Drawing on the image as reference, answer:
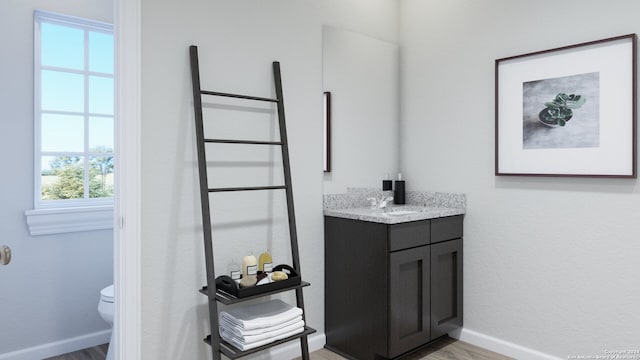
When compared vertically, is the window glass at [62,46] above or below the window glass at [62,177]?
above

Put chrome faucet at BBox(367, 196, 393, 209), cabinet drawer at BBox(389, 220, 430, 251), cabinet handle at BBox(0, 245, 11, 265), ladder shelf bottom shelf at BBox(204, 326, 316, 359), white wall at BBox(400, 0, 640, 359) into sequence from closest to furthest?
cabinet handle at BBox(0, 245, 11, 265) < ladder shelf bottom shelf at BBox(204, 326, 316, 359) < white wall at BBox(400, 0, 640, 359) < cabinet drawer at BBox(389, 220, 430, 251) < chrome faucet at BBox(367, 196, 393, 209)

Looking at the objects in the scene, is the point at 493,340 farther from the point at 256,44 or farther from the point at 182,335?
→ the point at 256,44

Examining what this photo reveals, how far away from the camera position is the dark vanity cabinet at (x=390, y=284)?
7.35 feet

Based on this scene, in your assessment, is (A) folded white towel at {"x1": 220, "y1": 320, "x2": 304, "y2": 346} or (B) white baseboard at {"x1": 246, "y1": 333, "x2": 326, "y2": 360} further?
(B) white baseboard at {"x1": 246, "y1": 333, "x2": 326, "y2": 360}

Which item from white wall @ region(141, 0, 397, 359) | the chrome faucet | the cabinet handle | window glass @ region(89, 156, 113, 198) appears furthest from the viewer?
window glass @ region(89, 156, 113, 198)

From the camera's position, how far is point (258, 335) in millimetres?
1884

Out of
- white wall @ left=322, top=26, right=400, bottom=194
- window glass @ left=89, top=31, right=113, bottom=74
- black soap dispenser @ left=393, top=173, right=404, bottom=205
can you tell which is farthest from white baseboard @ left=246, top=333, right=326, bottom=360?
window glass @ left=89, top=31, right=113, bottom=74

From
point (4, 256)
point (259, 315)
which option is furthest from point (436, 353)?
point (4, 256)

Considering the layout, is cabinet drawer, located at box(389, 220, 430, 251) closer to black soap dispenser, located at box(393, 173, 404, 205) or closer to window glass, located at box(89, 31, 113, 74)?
black soap dispenser, located at box(393, 173, 404, 205)

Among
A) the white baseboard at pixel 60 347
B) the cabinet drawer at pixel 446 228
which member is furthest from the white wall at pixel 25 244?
the cabinet drawer at pixel 446 228

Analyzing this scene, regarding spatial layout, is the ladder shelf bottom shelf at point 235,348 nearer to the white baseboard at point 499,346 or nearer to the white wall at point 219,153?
the white wall at point 219,153

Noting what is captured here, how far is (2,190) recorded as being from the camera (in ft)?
7.77

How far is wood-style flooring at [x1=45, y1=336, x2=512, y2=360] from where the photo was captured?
8.03 ft

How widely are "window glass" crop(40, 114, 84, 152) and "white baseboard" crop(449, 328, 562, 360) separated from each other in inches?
104
